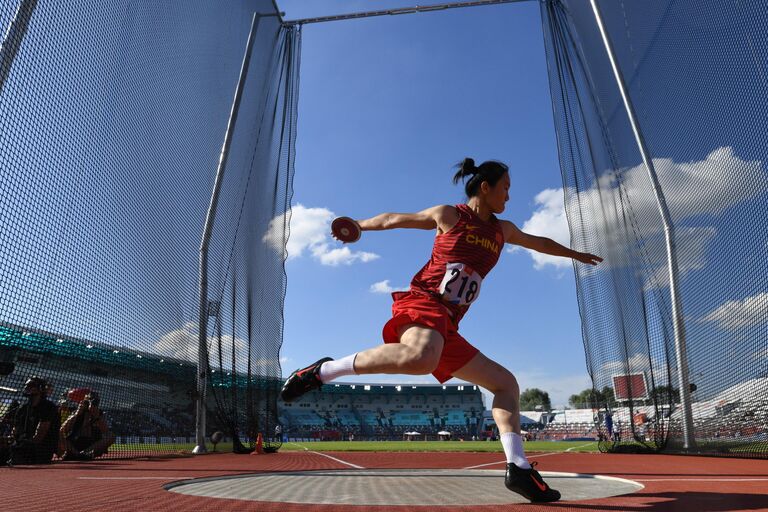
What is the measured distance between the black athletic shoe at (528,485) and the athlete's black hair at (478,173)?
1.58m

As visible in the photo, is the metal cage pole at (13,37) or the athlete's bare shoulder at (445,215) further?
the metal cage pole at (13,37)

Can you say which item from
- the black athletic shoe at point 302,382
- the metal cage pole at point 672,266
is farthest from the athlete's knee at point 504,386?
the metal cage pole at point 672,266

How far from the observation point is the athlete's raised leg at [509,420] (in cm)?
262

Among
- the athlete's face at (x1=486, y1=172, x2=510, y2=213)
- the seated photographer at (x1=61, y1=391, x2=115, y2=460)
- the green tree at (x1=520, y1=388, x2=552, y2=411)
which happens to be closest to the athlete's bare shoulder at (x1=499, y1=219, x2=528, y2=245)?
the athlete's face at (x1=486, y1=172, x2=510, y2=213)

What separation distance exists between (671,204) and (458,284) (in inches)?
249

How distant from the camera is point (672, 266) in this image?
7617 millimetres

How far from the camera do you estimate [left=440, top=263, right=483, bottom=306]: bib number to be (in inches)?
116

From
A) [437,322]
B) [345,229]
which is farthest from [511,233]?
→ [345,229]

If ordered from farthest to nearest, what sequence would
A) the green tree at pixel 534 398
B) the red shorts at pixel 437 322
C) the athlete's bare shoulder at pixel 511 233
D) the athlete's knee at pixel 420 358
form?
the green tree at pixel 534 398 < the athlete's bare shoulder at pixel 511 233 < the red shorts at pixel 437 322 < the athlete's knee at pixel 420 358

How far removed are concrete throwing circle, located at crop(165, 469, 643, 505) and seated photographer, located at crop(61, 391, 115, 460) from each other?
3300 mm

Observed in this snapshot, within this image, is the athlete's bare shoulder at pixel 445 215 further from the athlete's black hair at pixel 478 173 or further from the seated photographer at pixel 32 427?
the seated photographer at pixel 32 427

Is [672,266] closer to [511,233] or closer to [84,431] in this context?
[511,233]

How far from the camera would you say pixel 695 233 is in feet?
23.9

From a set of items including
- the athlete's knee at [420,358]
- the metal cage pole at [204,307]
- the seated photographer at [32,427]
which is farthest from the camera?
the metal cage pole at [204,307]
